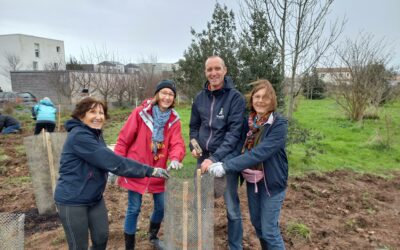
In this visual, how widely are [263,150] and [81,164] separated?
1.42m

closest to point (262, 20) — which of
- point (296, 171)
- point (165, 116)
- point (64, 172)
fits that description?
point (296, 171)

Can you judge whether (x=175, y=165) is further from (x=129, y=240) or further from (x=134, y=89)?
(x=134, y=89)

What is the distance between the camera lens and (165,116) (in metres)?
3.03

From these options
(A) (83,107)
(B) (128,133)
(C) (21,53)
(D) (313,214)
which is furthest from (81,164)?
(C) (21,53)

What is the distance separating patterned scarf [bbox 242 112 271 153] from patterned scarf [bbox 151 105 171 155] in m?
0.81

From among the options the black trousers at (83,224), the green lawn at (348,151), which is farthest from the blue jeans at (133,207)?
the green lawn at (348,151)

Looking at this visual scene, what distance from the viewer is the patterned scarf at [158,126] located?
9.83ft

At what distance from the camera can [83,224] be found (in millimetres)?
2443

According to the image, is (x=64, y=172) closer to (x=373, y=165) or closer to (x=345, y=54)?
(x=373, y=165)

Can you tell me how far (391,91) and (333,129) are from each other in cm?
618

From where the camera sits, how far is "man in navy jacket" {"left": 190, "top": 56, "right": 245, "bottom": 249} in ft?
9.16

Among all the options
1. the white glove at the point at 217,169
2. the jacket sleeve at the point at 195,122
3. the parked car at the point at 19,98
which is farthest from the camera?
the parked car at the point at 19,98

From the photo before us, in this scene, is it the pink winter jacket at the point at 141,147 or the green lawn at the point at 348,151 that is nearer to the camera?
the pink winter jacket at the point at 141,147

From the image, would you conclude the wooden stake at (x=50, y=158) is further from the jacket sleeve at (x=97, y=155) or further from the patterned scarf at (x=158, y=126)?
the jacket sleeve at (x=97, y=155)
